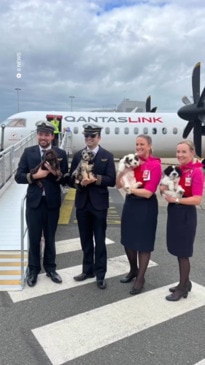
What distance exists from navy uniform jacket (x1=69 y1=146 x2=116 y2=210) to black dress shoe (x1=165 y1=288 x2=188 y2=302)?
1366 millimetres

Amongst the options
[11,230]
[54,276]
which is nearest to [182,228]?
[54,276]

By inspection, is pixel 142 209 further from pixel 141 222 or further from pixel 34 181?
pixel 34 181

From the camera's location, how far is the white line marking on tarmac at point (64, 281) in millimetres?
4163

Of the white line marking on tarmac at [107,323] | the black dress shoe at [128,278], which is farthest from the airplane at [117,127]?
the white line marking on tarmac at [107,323]

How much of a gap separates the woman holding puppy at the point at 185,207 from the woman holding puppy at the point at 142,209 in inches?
7.9

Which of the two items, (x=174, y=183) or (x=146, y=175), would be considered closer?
(x=174, y=183)

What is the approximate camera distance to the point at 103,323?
3541 millimetres

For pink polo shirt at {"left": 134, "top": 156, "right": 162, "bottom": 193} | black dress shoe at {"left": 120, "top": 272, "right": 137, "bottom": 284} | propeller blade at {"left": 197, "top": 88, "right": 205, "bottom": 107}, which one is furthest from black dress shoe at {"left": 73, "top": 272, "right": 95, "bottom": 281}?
propeller blade at {"left": 197, "top": 88, "right": 205, "bottom": 107}

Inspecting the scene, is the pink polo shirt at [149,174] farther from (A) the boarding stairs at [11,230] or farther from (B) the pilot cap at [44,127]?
(A) the boarding stairs at [11,230]

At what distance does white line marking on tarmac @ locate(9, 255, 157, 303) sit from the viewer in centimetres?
416

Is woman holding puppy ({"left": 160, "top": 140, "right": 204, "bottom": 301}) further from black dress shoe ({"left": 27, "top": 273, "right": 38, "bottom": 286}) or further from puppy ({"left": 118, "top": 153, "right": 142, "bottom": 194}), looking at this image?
black dress shoe ({"left": 27, "top": 273, "right": 38, "bottom": 286})

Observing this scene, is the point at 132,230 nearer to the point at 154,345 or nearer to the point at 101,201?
the point at 101,201

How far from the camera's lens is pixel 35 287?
4387mm

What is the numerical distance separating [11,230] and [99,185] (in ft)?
8.55
